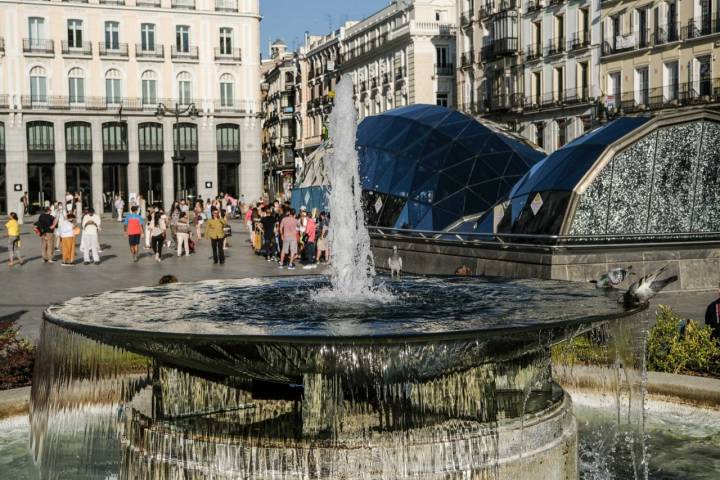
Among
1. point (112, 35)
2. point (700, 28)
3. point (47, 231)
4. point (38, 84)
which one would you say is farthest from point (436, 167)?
point (112, 35)

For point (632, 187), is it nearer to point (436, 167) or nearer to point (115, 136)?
point (436, 167)

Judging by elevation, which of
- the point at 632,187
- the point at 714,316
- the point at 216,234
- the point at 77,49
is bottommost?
the point at 714,316

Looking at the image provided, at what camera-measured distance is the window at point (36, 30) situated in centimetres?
5959

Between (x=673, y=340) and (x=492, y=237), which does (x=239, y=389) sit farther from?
(x=492, y=237)

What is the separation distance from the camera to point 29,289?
61.3 feet

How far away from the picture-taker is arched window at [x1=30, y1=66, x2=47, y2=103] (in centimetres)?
5966

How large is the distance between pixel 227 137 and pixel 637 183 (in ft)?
161

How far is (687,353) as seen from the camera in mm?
8750

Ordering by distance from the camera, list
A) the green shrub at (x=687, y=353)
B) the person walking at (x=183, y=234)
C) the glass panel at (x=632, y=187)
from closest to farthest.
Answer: the green shrub at (x=687, y=353), the glass panel at (x=632, y=187), the person walking at (x=183, y=234)

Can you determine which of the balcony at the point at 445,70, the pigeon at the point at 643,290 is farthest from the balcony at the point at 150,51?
the pigeon at the point at 643,290

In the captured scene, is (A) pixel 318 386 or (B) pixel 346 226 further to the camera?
(B) pixel 346 226

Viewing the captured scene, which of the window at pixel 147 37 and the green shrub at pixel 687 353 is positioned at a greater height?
the window at pixel 147 37

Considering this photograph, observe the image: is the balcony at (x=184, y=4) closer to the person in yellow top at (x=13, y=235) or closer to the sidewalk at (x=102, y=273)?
the sidewalk at (x=102, y=273)

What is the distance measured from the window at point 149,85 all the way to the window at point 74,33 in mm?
4503
